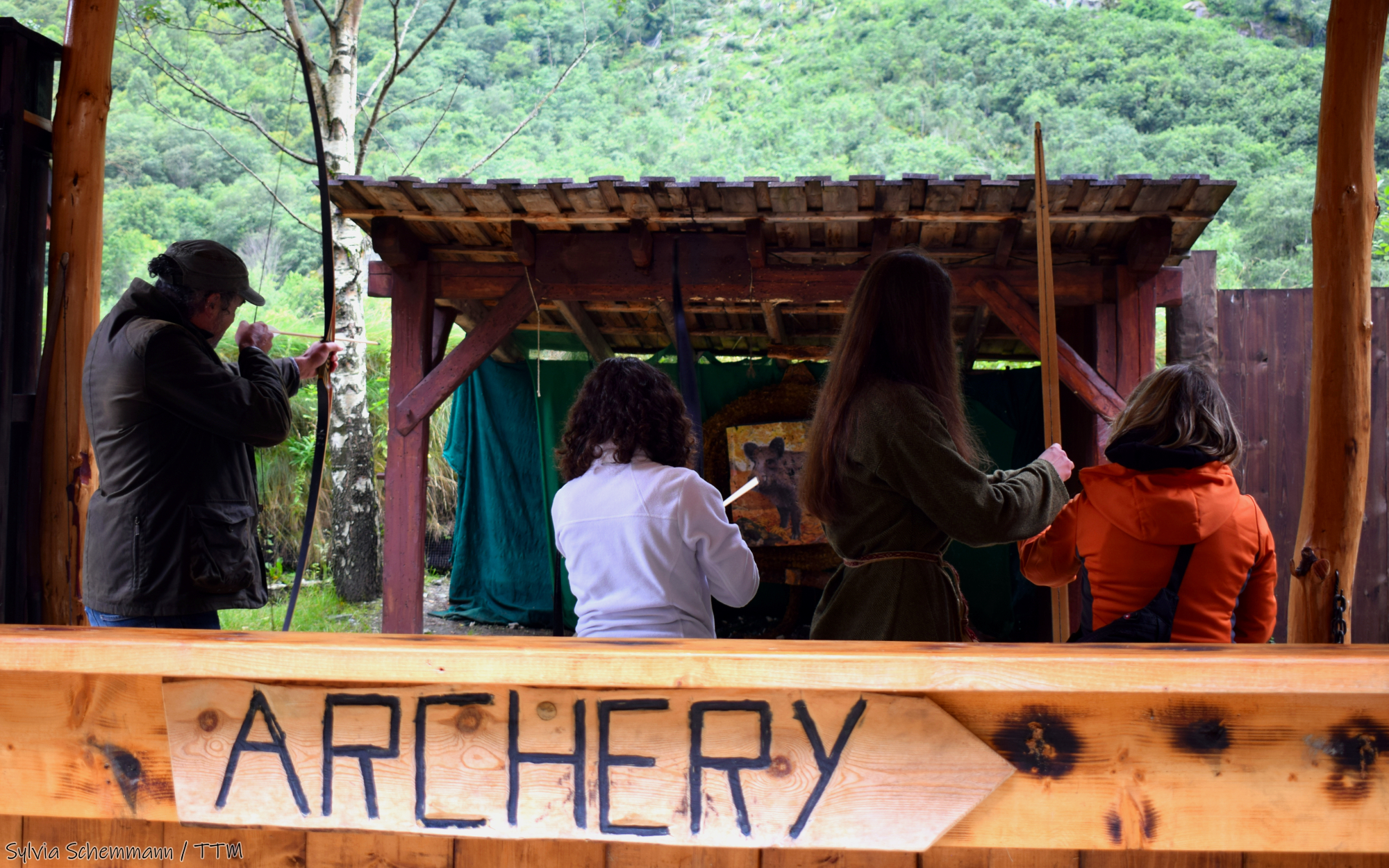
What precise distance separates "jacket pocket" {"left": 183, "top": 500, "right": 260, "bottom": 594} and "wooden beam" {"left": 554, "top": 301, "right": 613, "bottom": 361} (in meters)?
3.22

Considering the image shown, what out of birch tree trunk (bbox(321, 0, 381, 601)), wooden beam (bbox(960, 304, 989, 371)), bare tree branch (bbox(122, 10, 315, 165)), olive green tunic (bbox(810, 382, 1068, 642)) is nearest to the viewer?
olive green tunic (bbox(810, 382, 1068, 642))

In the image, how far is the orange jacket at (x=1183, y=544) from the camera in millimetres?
1882

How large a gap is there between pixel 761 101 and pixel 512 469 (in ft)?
80.8

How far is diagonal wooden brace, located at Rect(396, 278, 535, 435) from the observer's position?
4531mm

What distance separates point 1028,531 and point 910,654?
714 millimetres

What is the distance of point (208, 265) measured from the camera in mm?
2363

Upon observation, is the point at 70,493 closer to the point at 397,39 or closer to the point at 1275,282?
the point at 397,39

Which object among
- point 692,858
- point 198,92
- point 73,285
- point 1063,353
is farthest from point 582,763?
point 198,92

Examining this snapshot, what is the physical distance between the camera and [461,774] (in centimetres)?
132

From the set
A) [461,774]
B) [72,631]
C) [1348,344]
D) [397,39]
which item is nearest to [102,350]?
[72,631]

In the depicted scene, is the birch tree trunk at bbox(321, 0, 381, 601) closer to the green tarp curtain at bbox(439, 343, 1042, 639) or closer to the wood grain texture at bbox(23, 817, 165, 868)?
the green tarp curtain at bbox(439, 343, 1042, 639)

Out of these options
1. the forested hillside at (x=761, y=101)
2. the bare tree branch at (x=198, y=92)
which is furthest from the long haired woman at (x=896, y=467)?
the forested hillside at (x=761, y=101)

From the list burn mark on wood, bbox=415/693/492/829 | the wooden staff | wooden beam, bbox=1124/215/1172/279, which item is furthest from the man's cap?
wooden beam, bbox=1124/215/1172/279

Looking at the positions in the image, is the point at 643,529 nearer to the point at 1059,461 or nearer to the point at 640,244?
the point at 1059,461
